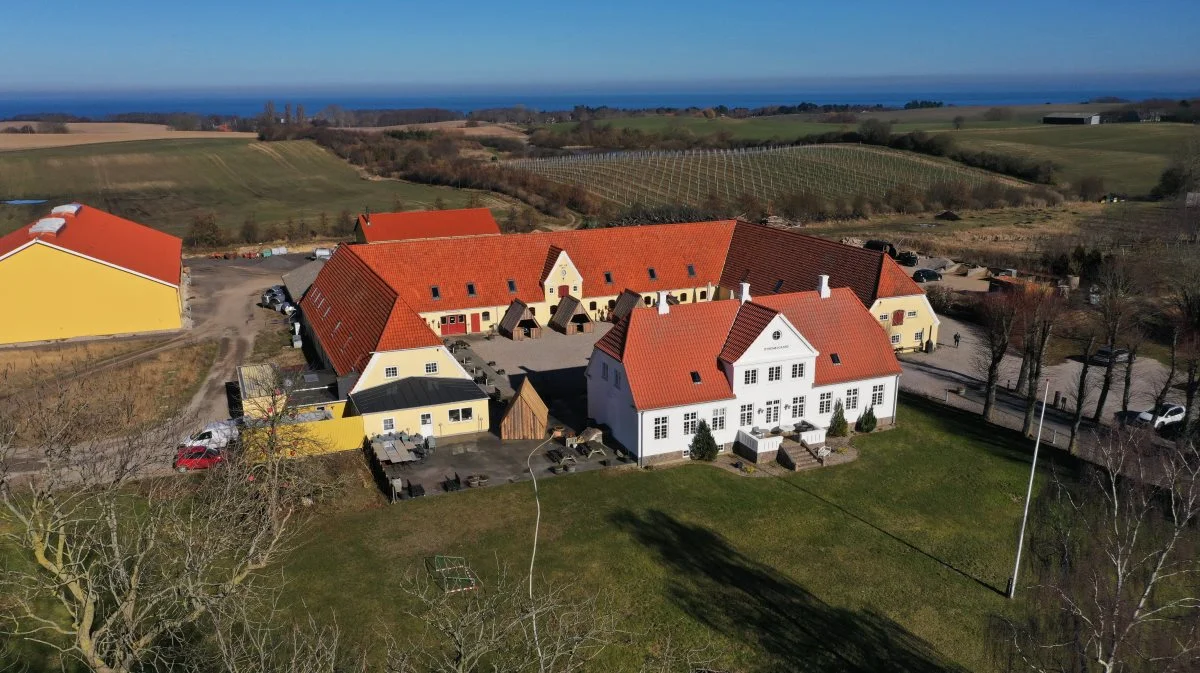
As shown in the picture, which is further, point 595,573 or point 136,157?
point 136,157

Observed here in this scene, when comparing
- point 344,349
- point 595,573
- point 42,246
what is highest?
point 42,246

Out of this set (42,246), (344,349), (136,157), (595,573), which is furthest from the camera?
(136,157)

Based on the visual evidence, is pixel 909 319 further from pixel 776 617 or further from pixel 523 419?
pixel 776 617

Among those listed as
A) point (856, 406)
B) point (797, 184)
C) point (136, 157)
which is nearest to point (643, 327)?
point (856, 406)

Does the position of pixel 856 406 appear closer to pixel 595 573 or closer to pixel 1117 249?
pixel 595 573

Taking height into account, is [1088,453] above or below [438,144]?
below

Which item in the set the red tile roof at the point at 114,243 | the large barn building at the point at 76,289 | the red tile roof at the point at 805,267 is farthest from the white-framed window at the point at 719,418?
the red tile roof at the point at 114,243

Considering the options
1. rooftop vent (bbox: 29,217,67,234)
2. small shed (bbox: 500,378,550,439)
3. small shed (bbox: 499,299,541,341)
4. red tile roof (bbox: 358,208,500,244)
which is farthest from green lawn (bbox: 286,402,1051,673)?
red tile roof (bbox: 358,208,500,244)
